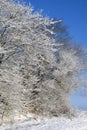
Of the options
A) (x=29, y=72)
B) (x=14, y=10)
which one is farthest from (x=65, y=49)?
(x=14, y=10)

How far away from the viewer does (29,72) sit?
89.7ft

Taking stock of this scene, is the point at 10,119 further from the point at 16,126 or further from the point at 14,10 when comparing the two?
the point at 14,10

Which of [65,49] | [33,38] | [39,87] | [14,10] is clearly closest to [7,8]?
[14,10]

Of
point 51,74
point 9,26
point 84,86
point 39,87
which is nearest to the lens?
point 9,26

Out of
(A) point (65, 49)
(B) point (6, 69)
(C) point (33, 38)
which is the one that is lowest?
(B) point (6, 69)

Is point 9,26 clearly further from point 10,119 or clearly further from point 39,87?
point 39,87

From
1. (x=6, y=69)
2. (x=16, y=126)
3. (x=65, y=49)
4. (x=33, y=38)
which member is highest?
(x=65, y=49)

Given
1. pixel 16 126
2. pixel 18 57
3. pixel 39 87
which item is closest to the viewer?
pixel 18 57

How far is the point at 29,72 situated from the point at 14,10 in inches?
288

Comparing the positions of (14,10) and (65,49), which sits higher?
(65,49)

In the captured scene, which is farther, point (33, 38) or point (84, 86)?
point (84, 86)

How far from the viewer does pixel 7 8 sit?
20766 millimetres

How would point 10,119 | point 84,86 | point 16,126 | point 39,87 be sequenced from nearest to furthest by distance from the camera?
point 16,126
point 10,119
point 39,87
point 84,86

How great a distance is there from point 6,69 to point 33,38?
8.45 ft
